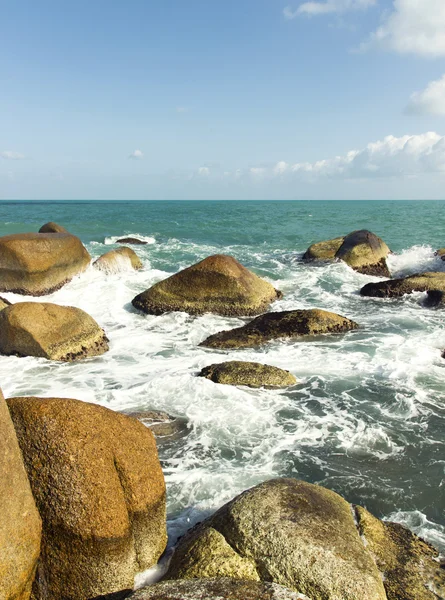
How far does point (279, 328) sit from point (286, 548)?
8.25m

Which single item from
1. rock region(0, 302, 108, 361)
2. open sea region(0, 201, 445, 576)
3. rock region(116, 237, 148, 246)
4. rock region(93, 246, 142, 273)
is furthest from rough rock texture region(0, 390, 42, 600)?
rock region(116, 237, 148, 246)

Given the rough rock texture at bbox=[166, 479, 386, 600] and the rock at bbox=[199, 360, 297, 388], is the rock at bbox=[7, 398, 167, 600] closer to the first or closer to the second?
the rough rock texture at bbox=[166, 479, 386, 600]

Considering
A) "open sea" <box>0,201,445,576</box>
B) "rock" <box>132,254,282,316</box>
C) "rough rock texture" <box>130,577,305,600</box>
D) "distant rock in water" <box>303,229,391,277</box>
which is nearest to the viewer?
"rough rock texture" <box>130,577,305,600</box>

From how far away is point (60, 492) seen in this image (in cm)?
392

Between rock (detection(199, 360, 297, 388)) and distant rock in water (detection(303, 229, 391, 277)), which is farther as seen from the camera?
distant rock in water (detection(303, 229, 391, 277))

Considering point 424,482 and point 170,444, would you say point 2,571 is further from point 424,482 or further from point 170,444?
point 424,482

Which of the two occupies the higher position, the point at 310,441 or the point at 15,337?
the point at 15,337

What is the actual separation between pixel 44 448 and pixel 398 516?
4.14 m

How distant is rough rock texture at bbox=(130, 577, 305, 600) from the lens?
314 cm

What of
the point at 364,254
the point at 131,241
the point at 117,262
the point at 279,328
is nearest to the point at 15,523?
the point at 279,328

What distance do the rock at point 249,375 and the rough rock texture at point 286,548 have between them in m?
4.41

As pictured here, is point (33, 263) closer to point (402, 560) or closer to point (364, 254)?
point (364, 254)

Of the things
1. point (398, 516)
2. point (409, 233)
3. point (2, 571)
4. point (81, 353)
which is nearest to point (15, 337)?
point (81, 353)

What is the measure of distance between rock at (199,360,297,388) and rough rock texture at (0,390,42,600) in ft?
18.0
